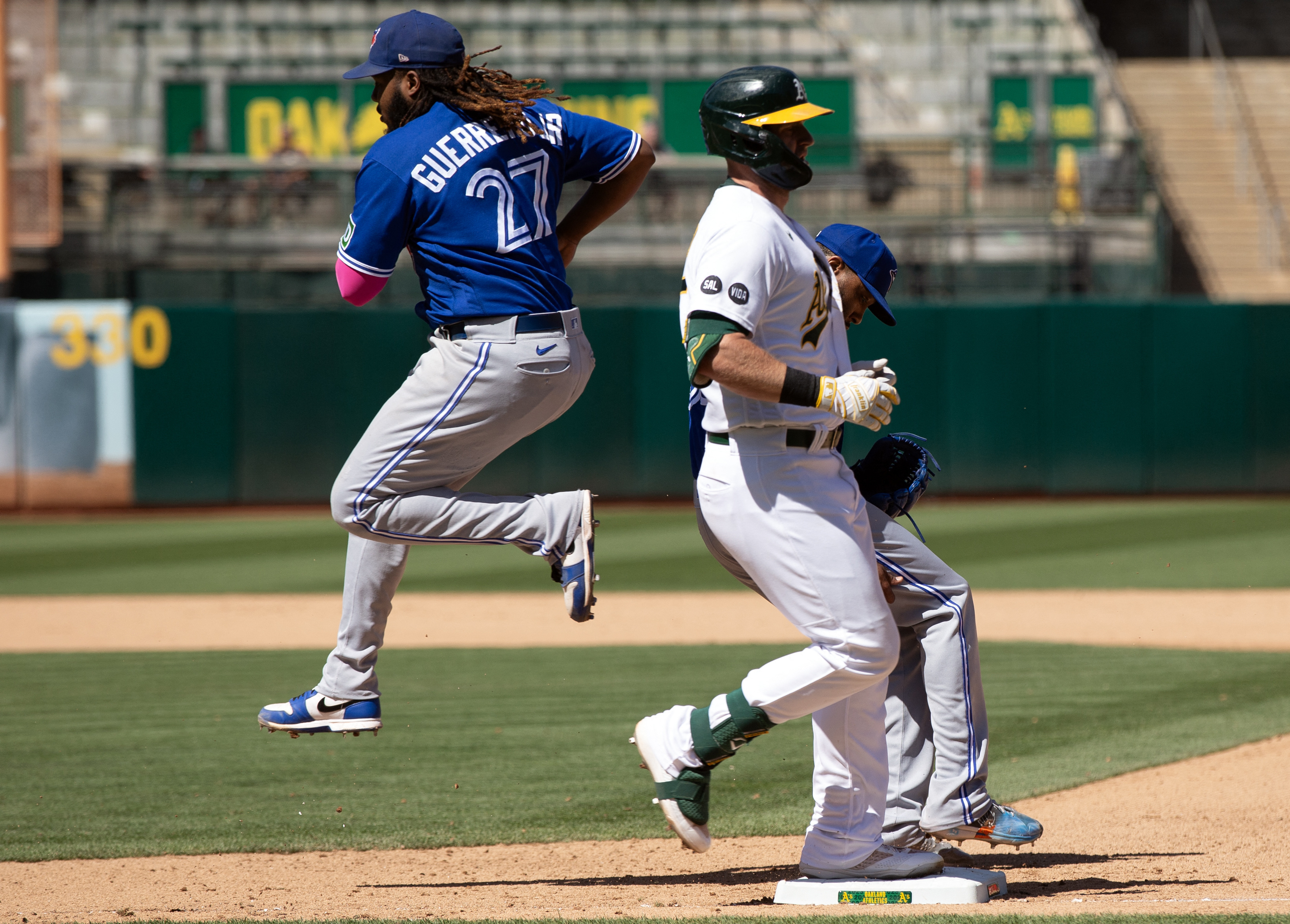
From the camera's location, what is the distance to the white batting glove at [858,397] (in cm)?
332

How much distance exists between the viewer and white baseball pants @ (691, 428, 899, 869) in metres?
3.43

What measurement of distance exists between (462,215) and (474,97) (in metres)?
0.32

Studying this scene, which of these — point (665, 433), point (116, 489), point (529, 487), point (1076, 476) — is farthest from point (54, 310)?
point (1076, 476)

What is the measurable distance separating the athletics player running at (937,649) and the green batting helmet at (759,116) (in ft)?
1.42

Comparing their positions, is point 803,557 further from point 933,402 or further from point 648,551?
point 933,402

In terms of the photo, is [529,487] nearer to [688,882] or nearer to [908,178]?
[908,178]

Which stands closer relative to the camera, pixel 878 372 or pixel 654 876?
pixel 878 372

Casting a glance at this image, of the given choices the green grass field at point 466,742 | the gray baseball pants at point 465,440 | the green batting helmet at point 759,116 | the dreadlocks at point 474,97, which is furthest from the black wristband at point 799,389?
the green grass field at point 466,742

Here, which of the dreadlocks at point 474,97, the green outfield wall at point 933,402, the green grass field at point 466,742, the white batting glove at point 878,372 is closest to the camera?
the white batting glove at point 878,372

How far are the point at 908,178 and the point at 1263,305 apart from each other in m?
4.16

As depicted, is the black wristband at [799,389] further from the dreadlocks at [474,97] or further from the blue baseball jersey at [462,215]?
the dreadlocks at [474,97]

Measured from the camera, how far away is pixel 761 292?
3348 mm

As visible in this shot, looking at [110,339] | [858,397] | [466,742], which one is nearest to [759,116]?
[858,397]

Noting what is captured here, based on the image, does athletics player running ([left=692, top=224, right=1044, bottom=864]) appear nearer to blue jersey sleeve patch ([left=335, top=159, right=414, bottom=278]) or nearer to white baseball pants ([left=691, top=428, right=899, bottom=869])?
white baseball pants ([left=691, top=428, right=899, bottom=869])
